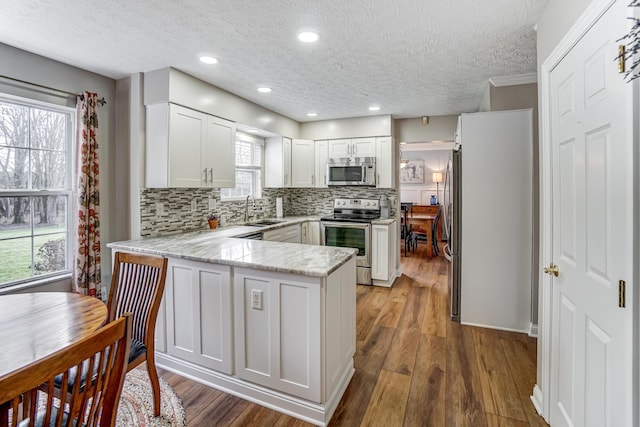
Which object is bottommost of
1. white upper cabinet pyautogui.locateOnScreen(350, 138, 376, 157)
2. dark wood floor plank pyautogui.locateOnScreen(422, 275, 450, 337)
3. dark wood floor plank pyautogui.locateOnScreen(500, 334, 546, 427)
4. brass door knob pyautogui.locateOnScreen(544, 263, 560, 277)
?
dark wood floor plank pyautogui.locateOnScreen(500, 334, 546, 427)

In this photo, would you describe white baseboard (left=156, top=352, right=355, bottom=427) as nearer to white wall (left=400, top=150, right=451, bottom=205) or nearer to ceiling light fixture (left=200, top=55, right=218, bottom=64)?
ceiling light fixture (left=200, top=55, right=218, bottom=64)

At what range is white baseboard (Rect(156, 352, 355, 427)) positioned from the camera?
1.88 metres

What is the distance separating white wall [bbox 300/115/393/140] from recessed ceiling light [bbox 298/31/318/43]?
8.34ft

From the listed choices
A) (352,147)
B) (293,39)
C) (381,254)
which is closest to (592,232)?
(293,39)

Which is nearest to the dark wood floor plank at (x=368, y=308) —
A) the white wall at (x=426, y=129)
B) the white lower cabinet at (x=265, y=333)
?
the white lower cabinet at (x=265, y=333)

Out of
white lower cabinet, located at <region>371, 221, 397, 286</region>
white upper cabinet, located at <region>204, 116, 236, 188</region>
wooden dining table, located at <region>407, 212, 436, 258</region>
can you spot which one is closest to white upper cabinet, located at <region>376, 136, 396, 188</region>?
white lower cabinet, located at <region>371, 221, 397, 286</region>

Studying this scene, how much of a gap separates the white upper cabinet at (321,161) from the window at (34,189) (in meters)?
3.18

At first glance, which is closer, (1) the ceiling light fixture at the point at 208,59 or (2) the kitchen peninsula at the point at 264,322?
(2) the kitchen peninsula at the point at 264,322

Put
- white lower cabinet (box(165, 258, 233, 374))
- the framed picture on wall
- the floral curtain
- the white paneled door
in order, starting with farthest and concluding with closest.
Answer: the framed picture on wall < the floral curtain < white lower cabinet (box(165, 258, 233, 374)) < the white paneled door

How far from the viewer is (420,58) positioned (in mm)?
2717

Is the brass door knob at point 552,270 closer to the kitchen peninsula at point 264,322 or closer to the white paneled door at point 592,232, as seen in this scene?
the white paneled door at point 592,232

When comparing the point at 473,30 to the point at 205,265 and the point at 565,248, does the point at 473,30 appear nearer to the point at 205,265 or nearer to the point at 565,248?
the point at 565,248

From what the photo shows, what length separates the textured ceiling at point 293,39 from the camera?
196 centimetres

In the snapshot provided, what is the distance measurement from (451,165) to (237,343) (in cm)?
270
